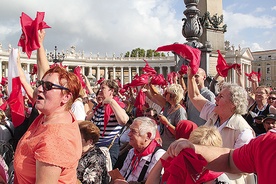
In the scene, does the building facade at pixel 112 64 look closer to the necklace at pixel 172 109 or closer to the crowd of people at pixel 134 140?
the necklace at pixel 172 109

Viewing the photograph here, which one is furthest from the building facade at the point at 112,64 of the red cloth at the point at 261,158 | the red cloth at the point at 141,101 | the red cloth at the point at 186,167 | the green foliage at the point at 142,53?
the red cloth at the point at 261,158

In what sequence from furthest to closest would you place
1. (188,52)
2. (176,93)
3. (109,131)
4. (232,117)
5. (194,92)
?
(176,93) < (109,131) < (188,52) < (194,92) < (232,117)

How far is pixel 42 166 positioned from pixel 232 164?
1.21 meters

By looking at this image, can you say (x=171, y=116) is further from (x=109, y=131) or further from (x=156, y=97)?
(x=156, y=97)

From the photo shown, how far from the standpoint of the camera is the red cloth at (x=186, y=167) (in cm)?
201

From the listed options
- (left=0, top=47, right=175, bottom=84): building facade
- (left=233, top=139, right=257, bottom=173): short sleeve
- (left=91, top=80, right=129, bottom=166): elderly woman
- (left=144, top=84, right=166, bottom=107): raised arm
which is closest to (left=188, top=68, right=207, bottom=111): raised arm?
(left=91, top=80, right=129, bottom=166): elderly woman

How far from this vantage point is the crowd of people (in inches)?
77.8

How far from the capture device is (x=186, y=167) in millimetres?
2109

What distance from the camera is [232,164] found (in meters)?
2.12

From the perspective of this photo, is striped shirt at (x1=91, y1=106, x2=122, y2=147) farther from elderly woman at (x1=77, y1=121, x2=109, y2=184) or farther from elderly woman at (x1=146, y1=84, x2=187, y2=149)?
elderly woman at (x1=77, y1=121, x2=109, y2=184)

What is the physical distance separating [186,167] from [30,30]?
2.41 meters

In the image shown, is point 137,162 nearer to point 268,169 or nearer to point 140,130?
point 140,130

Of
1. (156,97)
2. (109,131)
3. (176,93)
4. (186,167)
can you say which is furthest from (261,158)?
(156,97)

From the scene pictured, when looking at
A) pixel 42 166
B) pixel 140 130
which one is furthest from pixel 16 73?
pixel 42 166
